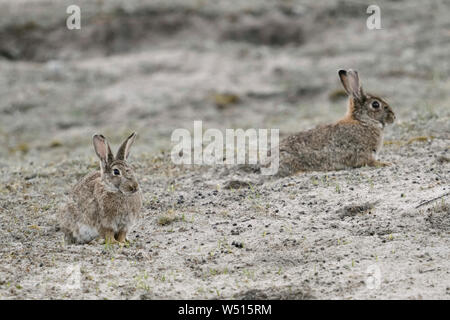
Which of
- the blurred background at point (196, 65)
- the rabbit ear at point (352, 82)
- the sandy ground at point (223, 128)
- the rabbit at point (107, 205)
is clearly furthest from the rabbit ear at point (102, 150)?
the blurred background at point (196, 65)

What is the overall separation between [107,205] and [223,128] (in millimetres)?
9203

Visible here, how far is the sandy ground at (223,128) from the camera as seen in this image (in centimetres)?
736

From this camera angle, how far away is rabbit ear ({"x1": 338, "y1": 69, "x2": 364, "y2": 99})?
11.4 m

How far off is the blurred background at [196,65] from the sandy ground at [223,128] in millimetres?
67

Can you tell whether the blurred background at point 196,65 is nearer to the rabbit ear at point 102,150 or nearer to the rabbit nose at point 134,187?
the rabbit ear at point 102,150

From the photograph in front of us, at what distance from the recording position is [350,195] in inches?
367

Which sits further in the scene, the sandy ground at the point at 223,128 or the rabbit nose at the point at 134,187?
the rabbit nose at the point at 134,187

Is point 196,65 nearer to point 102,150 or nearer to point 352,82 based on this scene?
point 352,82

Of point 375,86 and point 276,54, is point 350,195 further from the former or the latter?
point 276,54

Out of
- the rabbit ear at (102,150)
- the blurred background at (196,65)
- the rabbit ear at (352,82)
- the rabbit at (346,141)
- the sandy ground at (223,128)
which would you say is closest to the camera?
the sandy ground at (223,128)
